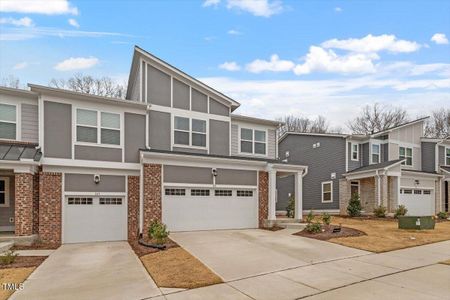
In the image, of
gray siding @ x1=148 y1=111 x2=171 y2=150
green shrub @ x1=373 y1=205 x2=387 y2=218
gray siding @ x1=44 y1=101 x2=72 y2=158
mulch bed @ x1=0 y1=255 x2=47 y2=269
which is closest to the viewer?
mulch bed @ x1=0 y1=255 x2=47 y2=269

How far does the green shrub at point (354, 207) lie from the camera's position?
2202 cm

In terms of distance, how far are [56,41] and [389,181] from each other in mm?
22213

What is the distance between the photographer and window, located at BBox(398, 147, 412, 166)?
2631 cm

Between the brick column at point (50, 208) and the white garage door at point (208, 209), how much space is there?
13.9 feet

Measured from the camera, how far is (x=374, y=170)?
22250 millimetres

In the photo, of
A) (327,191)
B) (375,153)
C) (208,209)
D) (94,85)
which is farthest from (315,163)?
(94,85)

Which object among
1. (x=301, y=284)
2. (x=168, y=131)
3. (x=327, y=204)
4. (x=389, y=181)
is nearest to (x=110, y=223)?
(x=168, y=131)

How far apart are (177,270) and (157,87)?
10.6 m

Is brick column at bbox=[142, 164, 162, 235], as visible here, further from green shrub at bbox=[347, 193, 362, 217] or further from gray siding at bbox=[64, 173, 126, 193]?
green shrub at bbox=[347, 193, 362, 217]

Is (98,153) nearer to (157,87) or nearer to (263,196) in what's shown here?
(157,87)

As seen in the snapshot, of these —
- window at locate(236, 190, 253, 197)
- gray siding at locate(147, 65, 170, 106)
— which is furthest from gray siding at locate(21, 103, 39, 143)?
window at locate(236, 190, 253, 197)

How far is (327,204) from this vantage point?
25344 mm

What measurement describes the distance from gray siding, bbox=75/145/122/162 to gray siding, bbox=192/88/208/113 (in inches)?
178

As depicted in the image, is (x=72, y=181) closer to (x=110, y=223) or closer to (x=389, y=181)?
(x=110, y=223)
